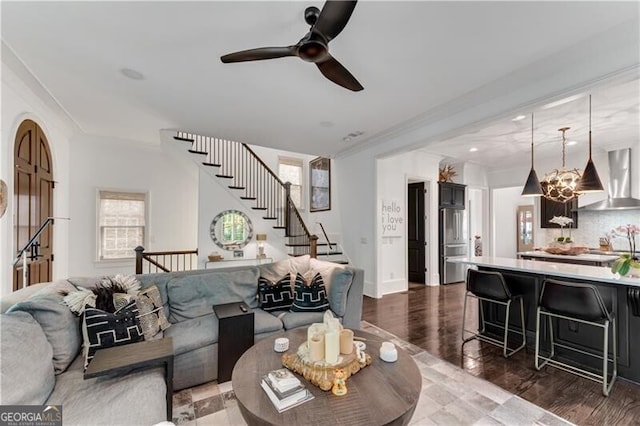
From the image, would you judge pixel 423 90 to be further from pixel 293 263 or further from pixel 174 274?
pixel 174 274

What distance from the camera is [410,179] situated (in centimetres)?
599

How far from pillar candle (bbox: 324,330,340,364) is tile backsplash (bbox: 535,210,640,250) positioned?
6740mm

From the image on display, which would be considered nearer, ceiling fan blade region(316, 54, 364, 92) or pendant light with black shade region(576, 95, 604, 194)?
ceiling fan blade region(316, 54, 364, 92)

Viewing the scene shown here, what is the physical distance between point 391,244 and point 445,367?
10.2 feet

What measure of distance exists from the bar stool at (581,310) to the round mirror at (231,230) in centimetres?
533

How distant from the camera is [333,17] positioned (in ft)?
5.64

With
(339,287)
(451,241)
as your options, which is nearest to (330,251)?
(451,241)

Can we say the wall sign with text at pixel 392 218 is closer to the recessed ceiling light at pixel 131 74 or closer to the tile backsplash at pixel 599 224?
the tile backsplash at pixel 599 224

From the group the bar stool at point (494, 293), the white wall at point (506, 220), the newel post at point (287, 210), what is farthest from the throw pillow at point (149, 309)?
the white wall at point (506, 220)

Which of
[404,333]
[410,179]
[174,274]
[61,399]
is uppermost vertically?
[410,179]

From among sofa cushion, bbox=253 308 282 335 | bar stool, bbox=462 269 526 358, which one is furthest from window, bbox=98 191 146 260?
bar stool, bbox=462 269 526 358

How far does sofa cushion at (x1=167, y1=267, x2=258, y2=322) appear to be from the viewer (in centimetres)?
263

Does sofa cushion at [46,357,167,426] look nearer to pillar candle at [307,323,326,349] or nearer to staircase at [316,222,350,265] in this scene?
pillar candle at [307,323,326,349]

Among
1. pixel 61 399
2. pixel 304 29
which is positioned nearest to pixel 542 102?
pixel 304 29
